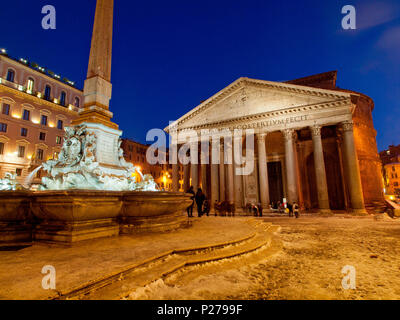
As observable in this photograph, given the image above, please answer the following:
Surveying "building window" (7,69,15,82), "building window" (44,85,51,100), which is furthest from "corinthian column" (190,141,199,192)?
"building window" (7,69,15,82)

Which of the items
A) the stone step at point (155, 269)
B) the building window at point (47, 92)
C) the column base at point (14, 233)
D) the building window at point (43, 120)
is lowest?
the stone step at point (155, 269)

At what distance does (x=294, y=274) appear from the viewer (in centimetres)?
329

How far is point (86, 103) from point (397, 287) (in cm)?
805

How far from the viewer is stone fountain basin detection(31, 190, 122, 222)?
158 inches

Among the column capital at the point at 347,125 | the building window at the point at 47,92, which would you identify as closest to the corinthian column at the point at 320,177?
the column capital at the point at 347,125

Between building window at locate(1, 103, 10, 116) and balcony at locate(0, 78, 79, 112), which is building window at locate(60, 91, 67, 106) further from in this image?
building window at locate(1, 103, 10, 116)

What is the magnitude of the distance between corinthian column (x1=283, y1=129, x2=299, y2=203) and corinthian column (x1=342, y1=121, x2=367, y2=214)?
3951 mm

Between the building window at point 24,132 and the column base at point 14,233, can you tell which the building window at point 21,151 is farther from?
the column base at point 14,233

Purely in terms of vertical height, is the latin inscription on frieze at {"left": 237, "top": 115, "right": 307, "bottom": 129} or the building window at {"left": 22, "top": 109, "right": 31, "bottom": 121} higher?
the building window at {"left": 22, "top": 109, "right": 31, "bottom": 121}

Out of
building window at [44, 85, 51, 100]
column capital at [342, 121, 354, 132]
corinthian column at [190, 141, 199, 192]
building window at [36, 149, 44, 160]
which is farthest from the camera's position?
building window at [44, 85, 51, 100]

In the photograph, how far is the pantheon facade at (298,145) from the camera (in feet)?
56.7

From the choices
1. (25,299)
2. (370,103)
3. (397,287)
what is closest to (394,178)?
(370,103)

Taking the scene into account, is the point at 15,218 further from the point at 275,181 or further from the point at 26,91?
the point at 26,91
